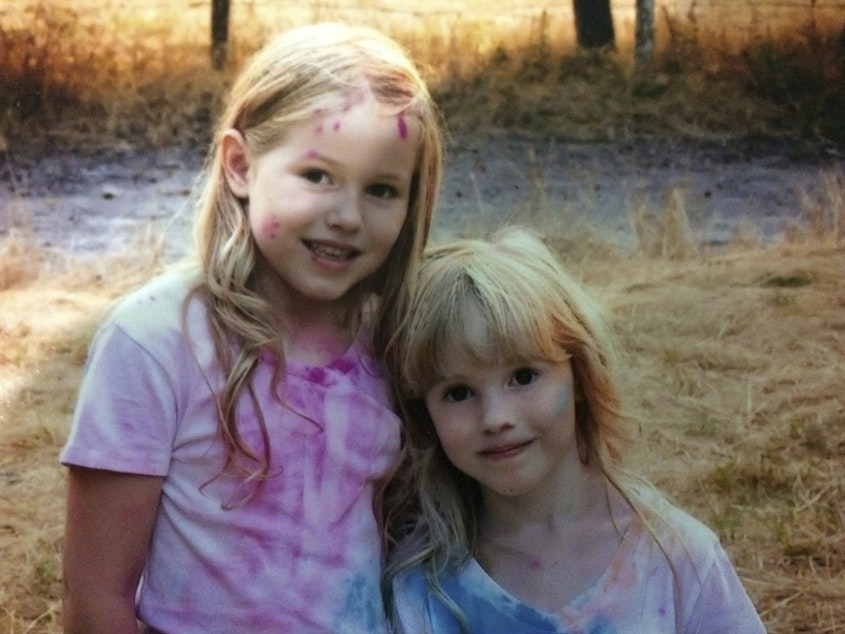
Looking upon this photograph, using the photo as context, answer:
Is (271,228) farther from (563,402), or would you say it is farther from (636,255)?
(636,255)

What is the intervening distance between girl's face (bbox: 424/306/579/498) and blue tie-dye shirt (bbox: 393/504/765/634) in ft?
0.62

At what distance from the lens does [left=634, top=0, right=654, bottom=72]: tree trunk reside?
3.46 metres

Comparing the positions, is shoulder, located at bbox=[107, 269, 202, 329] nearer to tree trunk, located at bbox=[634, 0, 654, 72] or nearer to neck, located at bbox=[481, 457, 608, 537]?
neck, located at bbox=[481, 457, 608, 537]

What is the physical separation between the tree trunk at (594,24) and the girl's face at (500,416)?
166 cm

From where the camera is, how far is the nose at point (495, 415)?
6.49ft

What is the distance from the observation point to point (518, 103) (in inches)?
138

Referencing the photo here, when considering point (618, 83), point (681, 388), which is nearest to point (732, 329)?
point (681, 388)

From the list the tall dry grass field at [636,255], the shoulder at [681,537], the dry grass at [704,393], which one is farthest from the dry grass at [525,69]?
A: the shoulder at [681,537]

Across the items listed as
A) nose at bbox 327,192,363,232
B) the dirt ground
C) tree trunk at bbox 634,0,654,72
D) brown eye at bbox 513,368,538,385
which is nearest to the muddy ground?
the dirt ground

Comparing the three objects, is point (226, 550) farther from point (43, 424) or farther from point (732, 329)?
point (732, 329)

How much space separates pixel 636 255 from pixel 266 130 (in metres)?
1.75

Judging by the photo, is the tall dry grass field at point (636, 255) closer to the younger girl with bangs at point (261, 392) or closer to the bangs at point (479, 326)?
the younger girl with bangs at point (261, 392)

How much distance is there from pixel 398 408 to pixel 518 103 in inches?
63.1

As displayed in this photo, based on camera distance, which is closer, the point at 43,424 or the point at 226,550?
the point at 226,550
